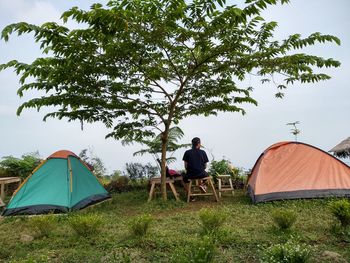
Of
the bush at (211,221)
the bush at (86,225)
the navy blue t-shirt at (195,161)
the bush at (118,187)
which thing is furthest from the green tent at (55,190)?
the bush at (211,221)

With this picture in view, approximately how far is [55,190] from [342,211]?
6.82 meters

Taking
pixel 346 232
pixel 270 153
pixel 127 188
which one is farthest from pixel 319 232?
pixel 127 188

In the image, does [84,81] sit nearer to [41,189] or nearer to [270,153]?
[41,189]

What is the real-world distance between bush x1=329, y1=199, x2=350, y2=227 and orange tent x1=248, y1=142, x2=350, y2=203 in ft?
9.41

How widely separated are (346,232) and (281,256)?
86.4 inches

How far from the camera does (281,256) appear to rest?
3.98 meters

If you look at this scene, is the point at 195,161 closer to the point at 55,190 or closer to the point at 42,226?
the point at 55,190

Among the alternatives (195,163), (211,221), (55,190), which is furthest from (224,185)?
(211,221)

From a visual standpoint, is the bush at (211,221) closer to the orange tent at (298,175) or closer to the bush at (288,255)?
the bush at (288,255)

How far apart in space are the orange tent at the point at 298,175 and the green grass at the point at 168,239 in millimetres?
647

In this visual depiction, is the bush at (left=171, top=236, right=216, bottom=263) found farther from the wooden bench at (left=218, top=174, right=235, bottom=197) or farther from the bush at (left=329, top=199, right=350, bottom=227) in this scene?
the wooden bench at (left=218, top=174, right=235, bottom=197)

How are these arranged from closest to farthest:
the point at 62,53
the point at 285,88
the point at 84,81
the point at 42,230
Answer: the point at 42,230 < the point at 62,53 < the point at 84,81 < the point at 285,88

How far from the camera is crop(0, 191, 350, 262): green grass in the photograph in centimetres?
479

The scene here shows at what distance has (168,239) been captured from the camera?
5.39 metres
